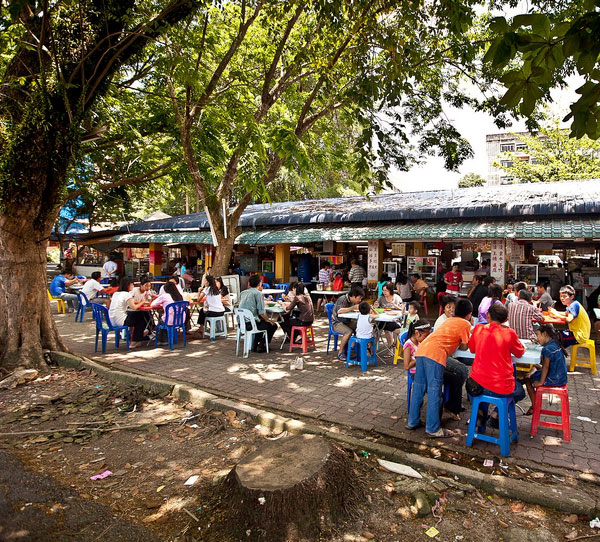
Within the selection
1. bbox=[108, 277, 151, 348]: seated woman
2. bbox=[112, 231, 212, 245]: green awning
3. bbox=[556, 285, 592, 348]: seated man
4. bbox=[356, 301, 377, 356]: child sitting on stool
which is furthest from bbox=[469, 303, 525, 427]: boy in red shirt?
bbox=[112, 231, 212, 245]: green awning

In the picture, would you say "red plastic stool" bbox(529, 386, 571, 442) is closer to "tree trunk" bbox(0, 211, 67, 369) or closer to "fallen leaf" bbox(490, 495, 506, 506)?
"fallen leaf" bbox(490, 495, 506, 506)

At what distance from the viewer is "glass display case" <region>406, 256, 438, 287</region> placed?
13.6 metres

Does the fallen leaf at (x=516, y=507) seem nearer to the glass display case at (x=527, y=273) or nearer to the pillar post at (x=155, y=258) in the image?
the glass display case at (x=527, y=273)

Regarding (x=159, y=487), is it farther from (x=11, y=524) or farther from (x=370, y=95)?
(x=370, y=95)

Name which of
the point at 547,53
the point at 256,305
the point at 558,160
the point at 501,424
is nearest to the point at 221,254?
the point at 256,305

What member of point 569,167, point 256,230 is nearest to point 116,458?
point 256,230

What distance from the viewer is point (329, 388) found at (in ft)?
19.1

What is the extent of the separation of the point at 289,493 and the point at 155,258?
17442 mm

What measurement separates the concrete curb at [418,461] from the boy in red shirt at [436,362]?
0.59 meters

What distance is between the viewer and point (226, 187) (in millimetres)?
11180

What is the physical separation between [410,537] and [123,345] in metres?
7.41

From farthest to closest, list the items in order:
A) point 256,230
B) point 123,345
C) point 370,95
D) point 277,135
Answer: point 256,230
point 123,345
point 277,135
point 370,95

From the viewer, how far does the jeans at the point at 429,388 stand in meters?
4.19

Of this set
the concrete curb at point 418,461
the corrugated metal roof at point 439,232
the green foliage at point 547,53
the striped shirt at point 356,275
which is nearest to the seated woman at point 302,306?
the concrete curb at point 418,461
